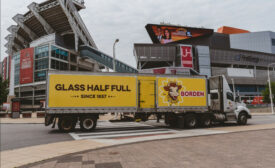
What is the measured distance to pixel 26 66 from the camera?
67.4 metres

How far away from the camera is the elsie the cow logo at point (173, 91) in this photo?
1527cm

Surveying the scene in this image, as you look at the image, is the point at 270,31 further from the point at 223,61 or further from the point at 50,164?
the point at 50,164

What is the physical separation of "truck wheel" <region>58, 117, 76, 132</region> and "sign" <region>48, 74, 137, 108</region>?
101 centimetres

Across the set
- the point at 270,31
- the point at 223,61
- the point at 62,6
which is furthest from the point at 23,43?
the point at 270,31

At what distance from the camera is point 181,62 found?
7775 centimetres

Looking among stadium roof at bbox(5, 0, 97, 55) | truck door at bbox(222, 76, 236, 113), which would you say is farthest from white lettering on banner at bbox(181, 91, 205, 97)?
stadium roof at bbox(5, 0, 97, 55)

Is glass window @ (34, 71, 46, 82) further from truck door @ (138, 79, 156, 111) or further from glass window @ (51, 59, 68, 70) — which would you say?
truck door @ (138, 79, 156, 111)

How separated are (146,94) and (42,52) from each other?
2374 inches

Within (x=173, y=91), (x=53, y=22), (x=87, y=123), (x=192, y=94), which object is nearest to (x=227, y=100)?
(x=192, y=94)

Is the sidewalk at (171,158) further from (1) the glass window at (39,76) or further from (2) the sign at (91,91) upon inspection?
(1) the glass window at (39,76)

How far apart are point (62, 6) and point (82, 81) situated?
192 ft

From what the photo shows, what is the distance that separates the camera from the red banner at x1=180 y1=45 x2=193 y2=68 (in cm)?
7781

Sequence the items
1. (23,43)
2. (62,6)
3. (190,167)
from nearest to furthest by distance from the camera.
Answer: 1. (190,167)
2. (62,6)
3. (23,43)

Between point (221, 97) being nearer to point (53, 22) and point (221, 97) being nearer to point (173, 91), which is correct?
point (173, 91)
